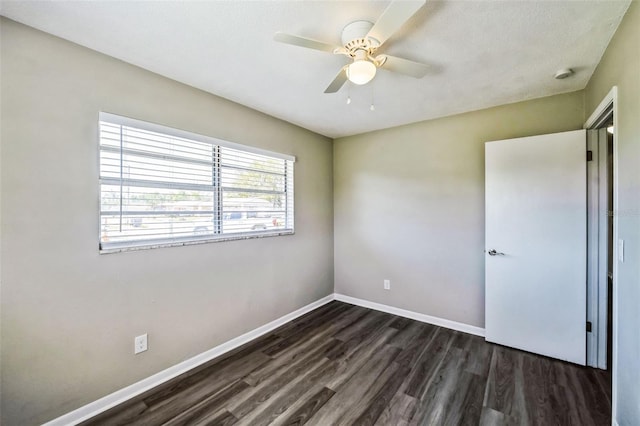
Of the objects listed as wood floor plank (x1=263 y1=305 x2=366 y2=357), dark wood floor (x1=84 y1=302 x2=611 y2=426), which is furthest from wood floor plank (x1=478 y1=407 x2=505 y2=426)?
wood floor plank (x1=263 y1=305 x2=366 y2=357)

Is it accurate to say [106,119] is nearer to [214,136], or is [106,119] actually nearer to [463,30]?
[214,136]

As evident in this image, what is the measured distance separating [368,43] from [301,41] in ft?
1.34

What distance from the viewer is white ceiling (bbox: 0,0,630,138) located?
1.43 metres

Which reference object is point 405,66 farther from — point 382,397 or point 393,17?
point 382,397

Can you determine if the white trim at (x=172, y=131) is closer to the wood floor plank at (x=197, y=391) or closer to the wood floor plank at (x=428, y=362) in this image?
the wood floor plank at (x=197, y=391)

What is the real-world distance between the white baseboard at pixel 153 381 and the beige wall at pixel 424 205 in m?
1.51

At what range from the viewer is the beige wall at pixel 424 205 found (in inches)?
111

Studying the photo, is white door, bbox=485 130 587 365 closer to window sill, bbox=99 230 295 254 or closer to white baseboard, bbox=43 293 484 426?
white baseboard, bbox=43 293 484 426

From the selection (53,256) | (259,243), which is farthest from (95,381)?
(259,243)

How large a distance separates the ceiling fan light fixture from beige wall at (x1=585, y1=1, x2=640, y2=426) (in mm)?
1319

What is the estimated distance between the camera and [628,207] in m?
1.47

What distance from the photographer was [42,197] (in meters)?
1.61

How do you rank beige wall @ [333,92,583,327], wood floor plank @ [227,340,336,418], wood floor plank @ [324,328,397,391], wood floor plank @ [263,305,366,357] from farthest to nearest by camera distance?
beige wall @ [333,92,583,327] → wood floor plank @ [263,305,366,357] → wood floor plank @ [324,328,397,391] → wood floor plank @ [227,340,336,418]

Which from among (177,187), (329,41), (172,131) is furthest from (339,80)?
(177,187)
